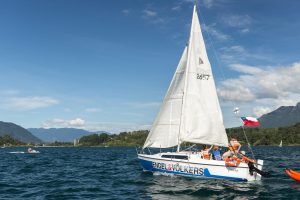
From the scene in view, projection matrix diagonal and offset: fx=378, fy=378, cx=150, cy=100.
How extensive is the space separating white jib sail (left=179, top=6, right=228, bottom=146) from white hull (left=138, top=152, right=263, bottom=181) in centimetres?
196

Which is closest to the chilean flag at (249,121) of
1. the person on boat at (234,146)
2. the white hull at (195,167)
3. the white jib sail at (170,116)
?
the person on boat at (234,146)

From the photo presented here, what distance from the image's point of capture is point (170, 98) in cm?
3969

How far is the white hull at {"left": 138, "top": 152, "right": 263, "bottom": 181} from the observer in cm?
3453

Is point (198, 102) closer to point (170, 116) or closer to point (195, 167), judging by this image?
point (170, 116)

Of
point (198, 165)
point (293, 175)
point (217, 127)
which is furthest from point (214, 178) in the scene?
point (293, 175)

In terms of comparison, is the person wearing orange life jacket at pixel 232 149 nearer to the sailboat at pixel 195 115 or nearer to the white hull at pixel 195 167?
the sailboat at pixel 195 115

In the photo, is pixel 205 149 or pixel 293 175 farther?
pixel 205 149

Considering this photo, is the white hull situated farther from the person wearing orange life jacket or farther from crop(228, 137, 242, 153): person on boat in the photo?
crop(228, 137, 242, 153): person on boat

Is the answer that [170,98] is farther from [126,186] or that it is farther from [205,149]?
[126,186]

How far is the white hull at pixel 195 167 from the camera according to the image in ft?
113

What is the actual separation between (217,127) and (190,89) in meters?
4.58

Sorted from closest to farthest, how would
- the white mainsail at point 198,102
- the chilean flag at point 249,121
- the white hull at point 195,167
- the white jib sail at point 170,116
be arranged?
the white hull at point 195,167
the chilean flag at point 249,121
the white mainsail at point 198,102
the white jib sail at point 170,116

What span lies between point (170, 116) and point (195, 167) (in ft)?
20.1

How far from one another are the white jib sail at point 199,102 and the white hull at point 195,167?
196cm
